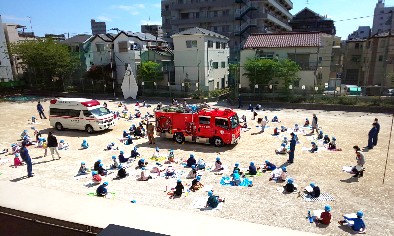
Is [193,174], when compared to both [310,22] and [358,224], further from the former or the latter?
[310,22]

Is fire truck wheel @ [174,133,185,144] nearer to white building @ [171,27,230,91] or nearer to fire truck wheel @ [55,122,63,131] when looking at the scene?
fire truck wheel @ [55,122,63,131]

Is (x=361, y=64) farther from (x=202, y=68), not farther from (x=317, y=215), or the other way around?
(x=317, y=215)

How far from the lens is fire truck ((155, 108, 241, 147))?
17938 millimetres

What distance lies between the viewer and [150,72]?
38.2 m

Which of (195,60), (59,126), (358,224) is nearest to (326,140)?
(358,224)

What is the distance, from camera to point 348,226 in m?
9.50

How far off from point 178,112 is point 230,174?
675 cm

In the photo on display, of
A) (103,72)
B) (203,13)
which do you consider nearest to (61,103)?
(103,72)

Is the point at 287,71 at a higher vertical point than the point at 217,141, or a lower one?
higher

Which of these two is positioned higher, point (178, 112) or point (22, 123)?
point (178, 112)

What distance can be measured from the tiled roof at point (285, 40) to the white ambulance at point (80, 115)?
23304 millimetres

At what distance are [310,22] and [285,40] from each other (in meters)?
63.0

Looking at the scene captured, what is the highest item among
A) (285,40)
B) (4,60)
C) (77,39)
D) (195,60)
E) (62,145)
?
(77,39)

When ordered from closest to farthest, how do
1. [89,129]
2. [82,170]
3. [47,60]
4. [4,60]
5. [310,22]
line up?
1. [82,170]
2. [89,129]
3. [47,60]
4. [4,60]
5. [310,22]
